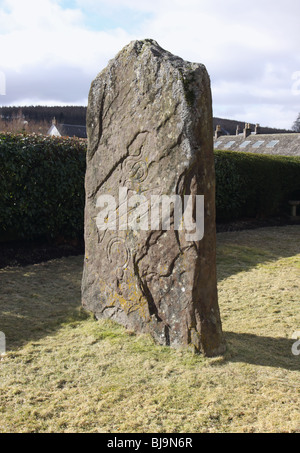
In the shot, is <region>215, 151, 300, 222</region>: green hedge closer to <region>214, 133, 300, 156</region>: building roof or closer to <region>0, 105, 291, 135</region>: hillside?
<region>214, 133, 300, 156</region>: building roof

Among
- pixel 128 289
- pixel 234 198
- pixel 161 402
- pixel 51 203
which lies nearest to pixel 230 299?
pixel 128 289

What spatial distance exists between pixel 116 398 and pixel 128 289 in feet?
4.18

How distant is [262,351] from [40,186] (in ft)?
16.0

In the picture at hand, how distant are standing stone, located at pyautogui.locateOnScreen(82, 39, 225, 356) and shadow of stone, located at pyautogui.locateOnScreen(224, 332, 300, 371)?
0.22 meters

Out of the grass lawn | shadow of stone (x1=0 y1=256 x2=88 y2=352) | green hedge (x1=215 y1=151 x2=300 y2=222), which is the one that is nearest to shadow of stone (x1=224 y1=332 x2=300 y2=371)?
the grass lawn

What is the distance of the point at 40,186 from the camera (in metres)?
7.60

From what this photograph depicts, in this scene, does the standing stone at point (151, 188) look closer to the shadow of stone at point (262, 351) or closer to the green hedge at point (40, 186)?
the shadow of stone at point (262, 351)

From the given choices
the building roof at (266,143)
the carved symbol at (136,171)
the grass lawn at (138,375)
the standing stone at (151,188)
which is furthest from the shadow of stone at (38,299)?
the building roof at (266,143)

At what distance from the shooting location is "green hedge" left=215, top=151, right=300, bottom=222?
11.2 meters

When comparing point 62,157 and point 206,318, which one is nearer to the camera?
point 206,318

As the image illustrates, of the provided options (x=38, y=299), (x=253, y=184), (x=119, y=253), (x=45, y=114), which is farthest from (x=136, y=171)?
(x=45, y=114)

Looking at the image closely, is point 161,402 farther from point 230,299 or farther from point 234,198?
point 234,198

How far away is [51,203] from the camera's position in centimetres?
776

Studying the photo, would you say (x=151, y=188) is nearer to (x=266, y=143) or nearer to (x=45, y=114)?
(x=266, y=143)
